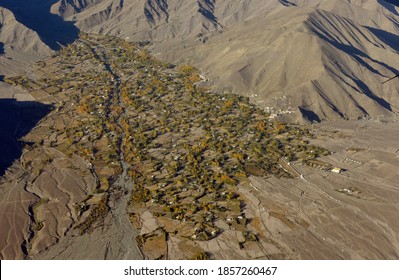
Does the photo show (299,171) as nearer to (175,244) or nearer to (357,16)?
(175,244)

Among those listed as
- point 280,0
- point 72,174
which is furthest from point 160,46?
point 72,174

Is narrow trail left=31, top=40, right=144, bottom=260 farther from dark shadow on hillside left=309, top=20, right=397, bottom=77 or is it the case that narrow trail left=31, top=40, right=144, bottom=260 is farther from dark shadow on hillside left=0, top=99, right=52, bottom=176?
dark shadow on hillside left=309, top=20, right=397, bottom=77

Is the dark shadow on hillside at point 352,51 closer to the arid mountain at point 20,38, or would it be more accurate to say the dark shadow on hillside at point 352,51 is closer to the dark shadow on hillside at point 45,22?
the dark shadow on hillside at point 45,22

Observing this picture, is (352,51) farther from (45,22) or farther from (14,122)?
(45,22)

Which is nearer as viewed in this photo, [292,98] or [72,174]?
[72,174]

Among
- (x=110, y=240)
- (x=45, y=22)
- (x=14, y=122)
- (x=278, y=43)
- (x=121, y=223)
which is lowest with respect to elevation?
(x=14, y=122)

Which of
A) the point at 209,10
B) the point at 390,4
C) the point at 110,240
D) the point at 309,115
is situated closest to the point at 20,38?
the point at 209,10
